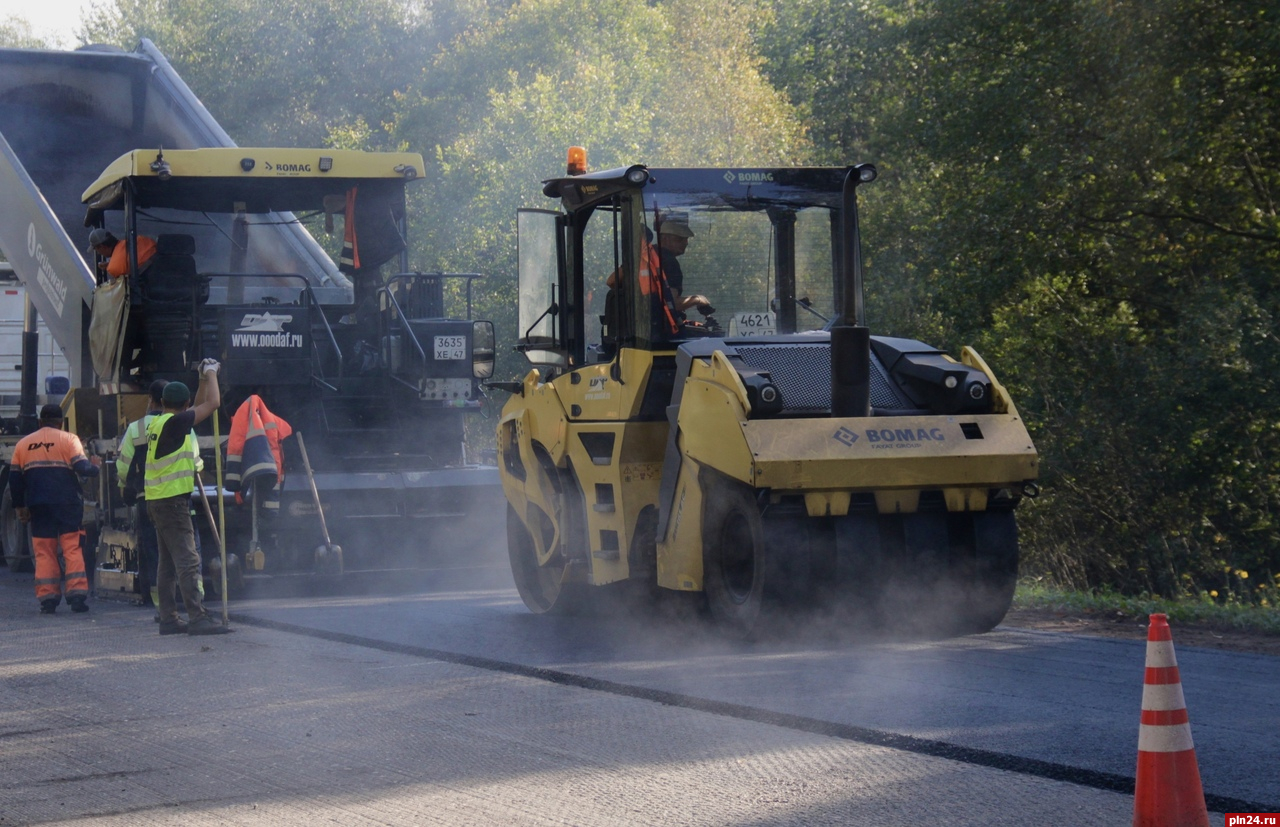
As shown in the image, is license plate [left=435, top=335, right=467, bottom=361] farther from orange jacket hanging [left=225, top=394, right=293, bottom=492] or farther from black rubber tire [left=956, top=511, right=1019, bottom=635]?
black rubber tire [left=956, top=511, right=1019, bottom=635]

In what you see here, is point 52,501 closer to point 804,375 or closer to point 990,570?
point 804,375

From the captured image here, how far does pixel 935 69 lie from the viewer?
56.1 feet

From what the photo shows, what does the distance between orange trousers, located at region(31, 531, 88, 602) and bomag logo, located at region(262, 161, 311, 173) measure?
11.0ft

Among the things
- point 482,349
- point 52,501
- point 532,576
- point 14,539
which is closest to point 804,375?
point 532,576

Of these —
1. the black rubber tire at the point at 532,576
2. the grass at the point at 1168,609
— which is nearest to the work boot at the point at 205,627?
the black rubber tire at the point at 532,576

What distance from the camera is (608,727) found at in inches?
235

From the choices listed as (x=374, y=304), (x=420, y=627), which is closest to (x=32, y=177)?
(x=374, y=304)

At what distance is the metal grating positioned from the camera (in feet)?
25.5

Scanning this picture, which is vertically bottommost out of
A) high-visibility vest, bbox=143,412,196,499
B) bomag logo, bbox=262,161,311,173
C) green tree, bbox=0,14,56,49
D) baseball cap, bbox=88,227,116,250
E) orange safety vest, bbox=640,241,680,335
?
high-visibility vest, bbox=143,412,196,499

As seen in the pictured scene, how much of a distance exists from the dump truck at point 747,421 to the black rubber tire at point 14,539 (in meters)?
7.33

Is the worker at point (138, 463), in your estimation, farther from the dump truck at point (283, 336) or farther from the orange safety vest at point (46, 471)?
the orange safety vest at point (46, 471)

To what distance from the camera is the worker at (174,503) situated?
9508mm

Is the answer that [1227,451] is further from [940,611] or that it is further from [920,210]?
[940,611]

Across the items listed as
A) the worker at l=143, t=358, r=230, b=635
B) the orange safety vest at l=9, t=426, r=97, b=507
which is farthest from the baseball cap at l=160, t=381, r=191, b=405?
the orange safety vest at l=9, t=426, r=97, b=507
